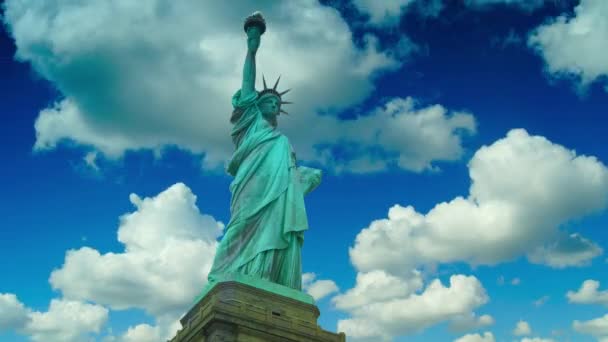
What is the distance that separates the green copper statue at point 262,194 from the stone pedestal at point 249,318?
40.5 inches

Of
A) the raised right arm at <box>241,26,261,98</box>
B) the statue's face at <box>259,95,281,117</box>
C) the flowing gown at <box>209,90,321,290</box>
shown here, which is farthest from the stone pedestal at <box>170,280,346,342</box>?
the raised right arm at <box>241,26,261,98</box>

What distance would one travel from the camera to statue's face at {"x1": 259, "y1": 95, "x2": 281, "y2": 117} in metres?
33.2

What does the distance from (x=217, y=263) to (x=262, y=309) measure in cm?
436

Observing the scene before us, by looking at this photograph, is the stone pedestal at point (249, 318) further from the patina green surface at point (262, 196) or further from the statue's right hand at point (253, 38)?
the statue's right hand at point (253, 38)

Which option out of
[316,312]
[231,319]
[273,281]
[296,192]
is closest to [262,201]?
[296,192]

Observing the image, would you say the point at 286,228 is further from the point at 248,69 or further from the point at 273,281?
the point at 248,69

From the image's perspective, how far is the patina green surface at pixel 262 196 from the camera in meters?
27.1

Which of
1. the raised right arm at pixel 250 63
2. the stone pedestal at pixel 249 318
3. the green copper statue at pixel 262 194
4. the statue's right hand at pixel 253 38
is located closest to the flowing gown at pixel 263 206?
the green copper statue at pixel 262 194

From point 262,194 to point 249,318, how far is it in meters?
7.80

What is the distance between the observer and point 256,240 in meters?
27.8

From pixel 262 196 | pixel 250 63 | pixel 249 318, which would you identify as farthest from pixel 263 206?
pixel 250 63

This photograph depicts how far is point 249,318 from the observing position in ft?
73.9

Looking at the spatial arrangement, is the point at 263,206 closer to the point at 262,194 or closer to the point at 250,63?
the point at 262,194

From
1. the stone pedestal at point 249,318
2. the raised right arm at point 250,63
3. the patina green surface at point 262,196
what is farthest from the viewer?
the raised right arm at point 250,63
